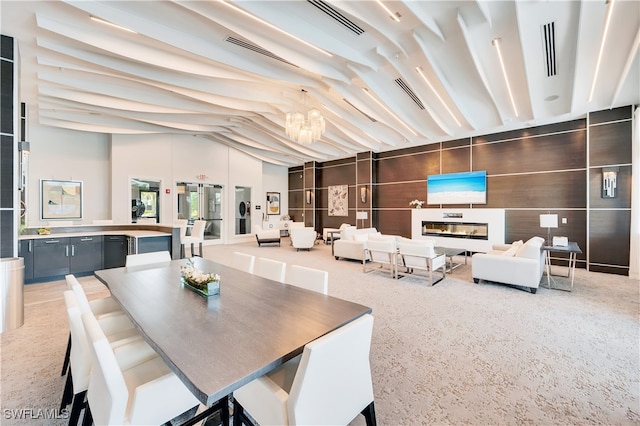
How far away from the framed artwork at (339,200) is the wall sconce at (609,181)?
7310mm

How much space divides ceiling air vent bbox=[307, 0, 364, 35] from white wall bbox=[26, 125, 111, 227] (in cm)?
864

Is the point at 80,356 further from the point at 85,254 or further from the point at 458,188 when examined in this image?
the point at 458,188

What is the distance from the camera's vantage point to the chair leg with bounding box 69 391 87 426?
1.51 m

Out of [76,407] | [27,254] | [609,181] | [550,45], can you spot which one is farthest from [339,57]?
[27,254]

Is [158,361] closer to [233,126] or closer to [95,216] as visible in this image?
[233,126]

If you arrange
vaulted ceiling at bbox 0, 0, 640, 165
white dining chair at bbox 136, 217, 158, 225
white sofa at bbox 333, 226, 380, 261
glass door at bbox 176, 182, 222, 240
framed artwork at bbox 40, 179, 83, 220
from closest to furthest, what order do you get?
vaulted ceiling at bbox 0, 0, 640, 165 → white sofa at bbox 333, 226, 380, 261 → framed artwork at bbox 40, 179, 83, 220 → white dining chair at bbox 136, 217, 158, 225 → glass door at bbox 176, 182, 222, 240

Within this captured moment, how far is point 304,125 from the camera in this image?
563 cm

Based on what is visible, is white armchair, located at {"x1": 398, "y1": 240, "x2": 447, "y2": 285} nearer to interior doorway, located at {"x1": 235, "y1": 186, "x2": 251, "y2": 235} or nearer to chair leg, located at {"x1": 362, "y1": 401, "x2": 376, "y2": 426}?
chair leg, located at {"x1": 362, "y1": 401, "x2": 376, "y2": 426}

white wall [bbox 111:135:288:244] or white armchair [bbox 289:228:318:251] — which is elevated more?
white wall [bbox 111:135:288:244]

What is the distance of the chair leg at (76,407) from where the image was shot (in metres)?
1.51

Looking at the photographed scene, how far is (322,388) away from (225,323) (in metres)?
0.68

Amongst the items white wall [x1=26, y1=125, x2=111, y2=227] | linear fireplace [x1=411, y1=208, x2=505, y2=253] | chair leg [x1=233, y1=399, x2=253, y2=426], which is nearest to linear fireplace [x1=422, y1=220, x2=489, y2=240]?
linear fireplace [x1=411, y1=208, x2=505, y2=253]

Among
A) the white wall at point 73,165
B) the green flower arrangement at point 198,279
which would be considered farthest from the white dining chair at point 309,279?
the white wall at point 73,165

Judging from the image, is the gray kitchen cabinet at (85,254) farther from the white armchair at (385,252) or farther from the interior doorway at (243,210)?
the white armchair at (385,252)
